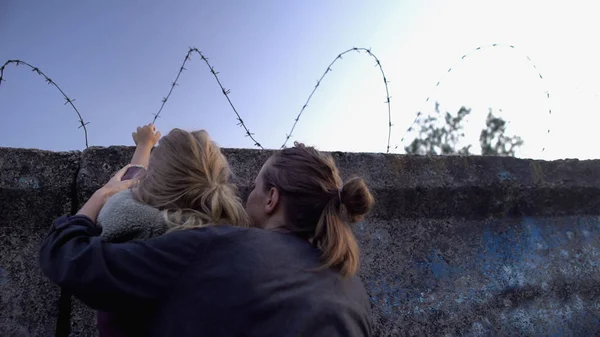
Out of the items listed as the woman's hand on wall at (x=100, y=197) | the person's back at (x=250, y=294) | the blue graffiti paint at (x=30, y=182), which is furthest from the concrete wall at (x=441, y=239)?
the person's back at (x=250, y=294)

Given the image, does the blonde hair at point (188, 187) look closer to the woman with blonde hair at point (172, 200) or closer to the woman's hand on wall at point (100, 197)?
the woman with blonde hair at point (172, 200)

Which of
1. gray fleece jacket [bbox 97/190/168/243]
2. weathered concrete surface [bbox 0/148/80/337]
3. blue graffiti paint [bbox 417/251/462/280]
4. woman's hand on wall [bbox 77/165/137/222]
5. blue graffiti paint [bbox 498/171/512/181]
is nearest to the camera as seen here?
gray fleece jacket [bbox 97/190/168/243]

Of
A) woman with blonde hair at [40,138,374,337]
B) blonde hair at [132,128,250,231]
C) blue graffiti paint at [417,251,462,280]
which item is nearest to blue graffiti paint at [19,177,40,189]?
woman with blonde hair at [40,138,374,337]

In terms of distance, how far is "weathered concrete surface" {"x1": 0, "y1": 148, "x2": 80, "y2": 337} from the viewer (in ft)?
6.09

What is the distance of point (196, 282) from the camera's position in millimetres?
1410

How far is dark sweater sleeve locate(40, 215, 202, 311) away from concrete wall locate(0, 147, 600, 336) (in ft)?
1.90

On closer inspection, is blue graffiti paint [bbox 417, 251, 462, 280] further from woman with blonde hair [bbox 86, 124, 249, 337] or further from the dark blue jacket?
woman with blonde hair [bbox 86, 124, 249, 337]

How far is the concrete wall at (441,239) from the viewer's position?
1904mm

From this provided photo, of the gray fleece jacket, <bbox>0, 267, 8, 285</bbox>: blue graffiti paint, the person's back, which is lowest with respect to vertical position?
<bbox>0, 267, 8, 285</bbox>: blue graffiti paint

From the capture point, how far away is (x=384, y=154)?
2408 mm

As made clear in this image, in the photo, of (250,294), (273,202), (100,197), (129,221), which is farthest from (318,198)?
(100,197)

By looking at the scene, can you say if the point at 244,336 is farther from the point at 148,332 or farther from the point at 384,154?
the point at 384,154

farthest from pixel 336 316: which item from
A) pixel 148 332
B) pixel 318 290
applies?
pixel 148 332

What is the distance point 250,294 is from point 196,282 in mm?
149
